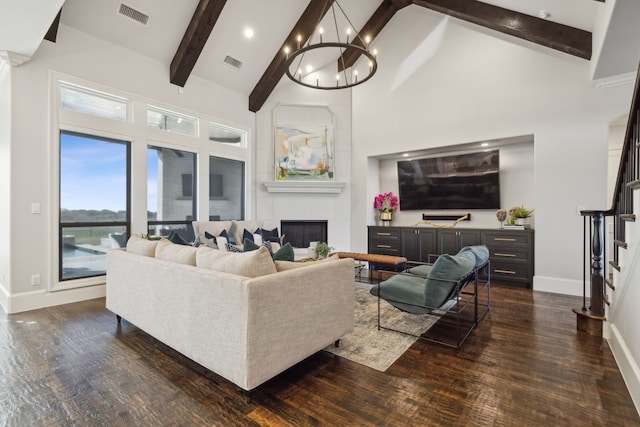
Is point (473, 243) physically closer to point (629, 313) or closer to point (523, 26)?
point (629, 313)

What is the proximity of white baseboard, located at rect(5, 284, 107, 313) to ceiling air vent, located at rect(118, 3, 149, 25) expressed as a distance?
3.70 metres

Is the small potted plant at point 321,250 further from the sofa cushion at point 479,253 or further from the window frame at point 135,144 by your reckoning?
the window frame at point 135,144

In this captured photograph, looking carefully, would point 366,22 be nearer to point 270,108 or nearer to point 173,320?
point 270,108

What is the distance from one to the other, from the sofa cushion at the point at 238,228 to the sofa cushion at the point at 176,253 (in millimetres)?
2838

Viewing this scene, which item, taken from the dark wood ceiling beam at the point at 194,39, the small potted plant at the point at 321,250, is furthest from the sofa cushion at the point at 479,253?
the dark wood ceiling beam at the point at 194,39

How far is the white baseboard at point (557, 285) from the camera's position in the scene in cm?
436

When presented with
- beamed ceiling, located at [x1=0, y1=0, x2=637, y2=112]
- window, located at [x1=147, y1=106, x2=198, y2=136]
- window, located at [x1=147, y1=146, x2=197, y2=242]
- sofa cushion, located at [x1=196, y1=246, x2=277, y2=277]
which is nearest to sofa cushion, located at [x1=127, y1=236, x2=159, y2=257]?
sofa cushion, located at [x1=196, y1=246, x2=277, y2=277]

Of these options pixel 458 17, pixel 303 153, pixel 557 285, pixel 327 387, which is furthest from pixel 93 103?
pixel 557 285

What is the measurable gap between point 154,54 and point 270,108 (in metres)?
2.33

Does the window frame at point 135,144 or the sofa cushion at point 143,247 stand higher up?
the window frame at point 135,144

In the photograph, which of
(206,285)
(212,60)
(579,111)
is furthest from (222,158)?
(579,111)

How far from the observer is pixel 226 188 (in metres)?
6.13

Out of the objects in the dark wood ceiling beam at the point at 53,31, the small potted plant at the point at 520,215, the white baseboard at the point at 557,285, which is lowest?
the white baseboard at the point at 557,285

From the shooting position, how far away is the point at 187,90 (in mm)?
5309
